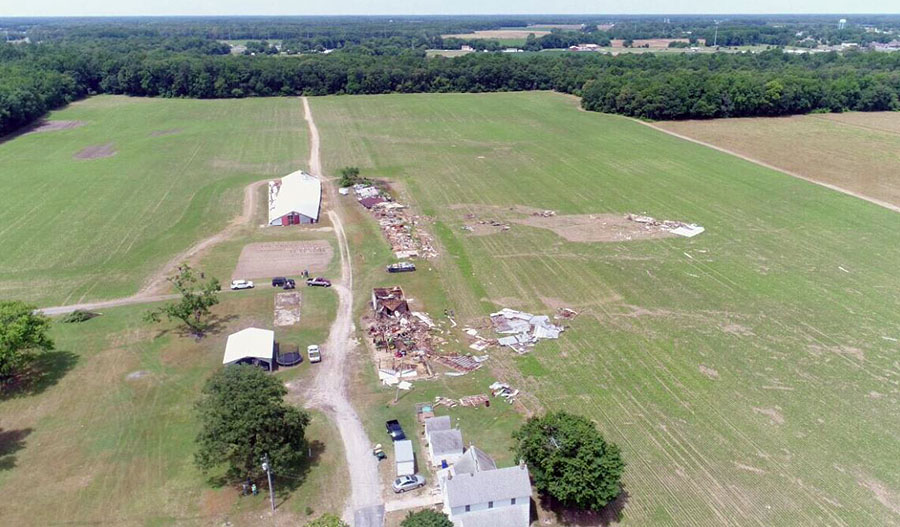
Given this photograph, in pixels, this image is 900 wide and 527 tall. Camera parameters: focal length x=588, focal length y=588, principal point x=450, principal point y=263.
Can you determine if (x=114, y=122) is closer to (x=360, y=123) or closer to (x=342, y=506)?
(x=360, y=123)

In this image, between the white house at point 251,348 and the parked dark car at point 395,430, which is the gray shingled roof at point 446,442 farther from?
the white house at point 251,348

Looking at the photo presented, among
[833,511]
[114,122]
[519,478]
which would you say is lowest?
[833,511]

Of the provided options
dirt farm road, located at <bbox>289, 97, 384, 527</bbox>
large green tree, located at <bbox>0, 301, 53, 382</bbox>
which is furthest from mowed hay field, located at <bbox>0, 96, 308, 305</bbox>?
dirt farm road, located at <bbox>289, 97, 384, 527</bbox>

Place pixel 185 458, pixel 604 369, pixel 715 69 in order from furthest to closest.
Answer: pixel 715 69 → pixel 604 369 → pixel 185 458

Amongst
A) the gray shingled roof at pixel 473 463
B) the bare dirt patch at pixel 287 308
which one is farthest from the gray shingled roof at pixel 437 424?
the bare dirt patch at pixel 287 308

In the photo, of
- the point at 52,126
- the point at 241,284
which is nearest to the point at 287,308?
the point at 241,284

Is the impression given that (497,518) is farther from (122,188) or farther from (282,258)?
(122,188)

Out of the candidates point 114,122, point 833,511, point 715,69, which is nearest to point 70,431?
point 833,511
